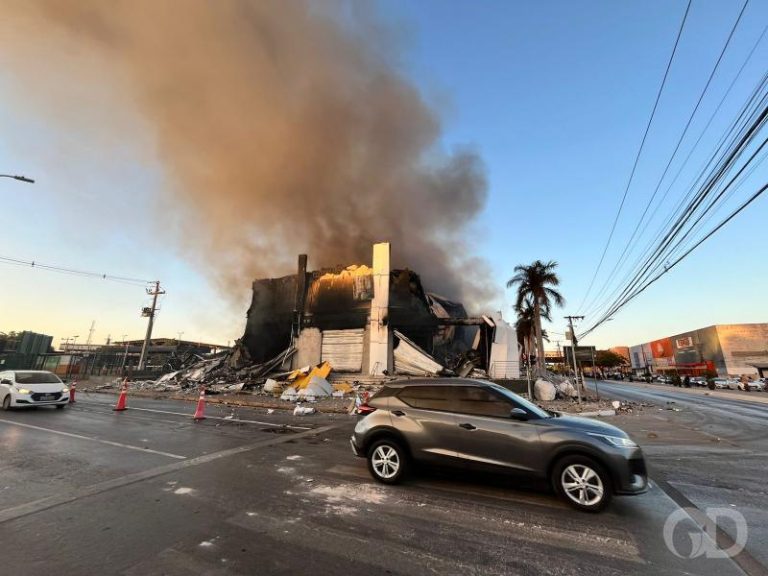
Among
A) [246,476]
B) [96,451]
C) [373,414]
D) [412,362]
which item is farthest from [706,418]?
[96,451]

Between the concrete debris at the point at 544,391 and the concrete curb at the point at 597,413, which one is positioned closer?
the concrete curb at the point at 597,413

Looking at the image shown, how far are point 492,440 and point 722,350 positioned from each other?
246 ft

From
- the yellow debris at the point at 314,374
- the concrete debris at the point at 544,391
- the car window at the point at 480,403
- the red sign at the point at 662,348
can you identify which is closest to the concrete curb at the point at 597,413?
the concrete debris at the point at 544,391

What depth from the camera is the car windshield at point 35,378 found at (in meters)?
12.6

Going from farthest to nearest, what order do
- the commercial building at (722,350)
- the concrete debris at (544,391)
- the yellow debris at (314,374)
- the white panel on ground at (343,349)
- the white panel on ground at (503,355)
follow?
the commercial building at (722,350)
the white panel on ground at (343,349)
the white panel on ground at (503,355)
the yellow debris at (314,374)
the concrete debris at (544,391)

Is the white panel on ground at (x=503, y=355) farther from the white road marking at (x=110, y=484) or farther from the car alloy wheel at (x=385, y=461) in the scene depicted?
the car alloy wheel at (x=385, y=461)

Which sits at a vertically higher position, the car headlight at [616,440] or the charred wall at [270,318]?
the charred wall at [270,318]

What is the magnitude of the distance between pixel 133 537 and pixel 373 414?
308 centimetres

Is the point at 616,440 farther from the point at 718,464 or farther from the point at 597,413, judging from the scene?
the point at 597,413

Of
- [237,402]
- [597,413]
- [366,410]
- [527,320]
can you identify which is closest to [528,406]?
[366,410]

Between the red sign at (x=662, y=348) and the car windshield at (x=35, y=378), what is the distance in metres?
93.6

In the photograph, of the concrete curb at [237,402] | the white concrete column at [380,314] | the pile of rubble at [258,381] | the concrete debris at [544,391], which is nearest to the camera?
the concrete curb at [237,402]

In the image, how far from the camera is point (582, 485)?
4305 mm
